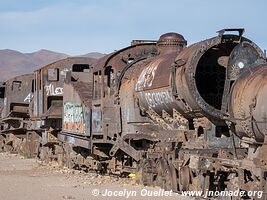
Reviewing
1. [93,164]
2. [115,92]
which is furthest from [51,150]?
[115,92]

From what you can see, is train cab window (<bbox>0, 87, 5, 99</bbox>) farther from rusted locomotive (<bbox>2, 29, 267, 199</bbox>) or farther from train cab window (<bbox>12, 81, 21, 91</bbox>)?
rusted locomotive (<bbox>2, 29, 267, 199</bbox>)

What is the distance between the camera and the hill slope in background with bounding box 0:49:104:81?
Answer: 11526 centimetres

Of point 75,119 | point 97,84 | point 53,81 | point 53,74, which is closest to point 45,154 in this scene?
point 53,81

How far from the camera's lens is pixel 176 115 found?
12312 millimetres

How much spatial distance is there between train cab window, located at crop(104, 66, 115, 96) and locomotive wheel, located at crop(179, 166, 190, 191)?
4.81 metres

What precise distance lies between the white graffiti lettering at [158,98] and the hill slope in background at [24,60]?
9630 centimetres

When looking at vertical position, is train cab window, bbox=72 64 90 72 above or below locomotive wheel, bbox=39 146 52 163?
above

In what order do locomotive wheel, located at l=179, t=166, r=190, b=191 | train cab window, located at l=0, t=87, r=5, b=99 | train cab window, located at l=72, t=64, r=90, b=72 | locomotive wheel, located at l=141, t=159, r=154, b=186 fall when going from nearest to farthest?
locomotive wheel, located at l=179, t=166, r=190, b=191 → locomotive wheel, located at l=141, t=159, r=154, b=186 → train cab window, located at l=72, t=64, r=90, b=72 → train cab window, located at l=0, t=87, r=5, b=99

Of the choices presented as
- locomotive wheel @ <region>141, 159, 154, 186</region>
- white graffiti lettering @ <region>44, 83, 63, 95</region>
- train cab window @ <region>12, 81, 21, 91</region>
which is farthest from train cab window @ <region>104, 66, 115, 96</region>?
train cab window @ <region>12, 81, 21, 91</region>

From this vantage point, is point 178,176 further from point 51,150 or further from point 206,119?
point 51,150

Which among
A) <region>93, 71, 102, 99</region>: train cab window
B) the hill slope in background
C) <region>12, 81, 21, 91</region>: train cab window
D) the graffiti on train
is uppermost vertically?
the hill slope in background

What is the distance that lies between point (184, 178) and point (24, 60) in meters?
119

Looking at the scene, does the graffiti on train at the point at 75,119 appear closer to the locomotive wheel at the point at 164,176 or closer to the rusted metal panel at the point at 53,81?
the rusted metal panel at the point at 53,81

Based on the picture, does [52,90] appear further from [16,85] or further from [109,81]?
[16,85]
